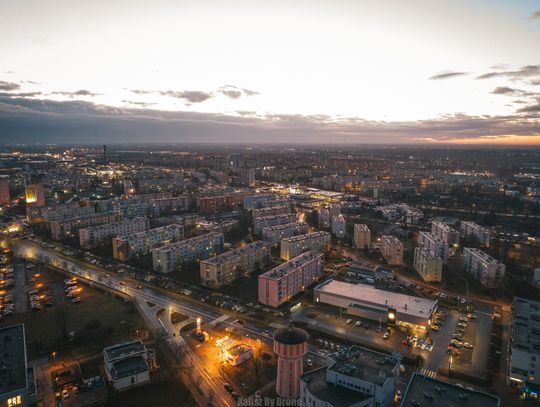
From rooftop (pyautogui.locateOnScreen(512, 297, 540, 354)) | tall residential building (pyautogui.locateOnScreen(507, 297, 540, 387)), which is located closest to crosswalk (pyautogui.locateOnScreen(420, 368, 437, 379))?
tall residential building (pyautogui.locateOnScreen(507, 297, 540, 387))

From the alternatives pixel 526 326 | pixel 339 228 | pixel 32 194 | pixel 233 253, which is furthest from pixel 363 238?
pixel 32 194

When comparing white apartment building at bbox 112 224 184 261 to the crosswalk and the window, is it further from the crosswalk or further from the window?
the crosswalk

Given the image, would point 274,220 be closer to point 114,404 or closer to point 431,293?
point 431,293

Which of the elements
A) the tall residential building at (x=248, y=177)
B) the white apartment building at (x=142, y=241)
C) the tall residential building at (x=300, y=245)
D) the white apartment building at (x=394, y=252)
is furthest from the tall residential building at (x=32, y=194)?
the white apartment building at (x=394, y=252)

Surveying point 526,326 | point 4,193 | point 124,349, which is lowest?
point 124,349

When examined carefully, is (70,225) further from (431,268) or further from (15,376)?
(431,268)

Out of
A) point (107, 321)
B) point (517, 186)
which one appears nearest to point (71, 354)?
point (107, 321)

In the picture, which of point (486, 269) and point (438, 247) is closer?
point (486, 269)
